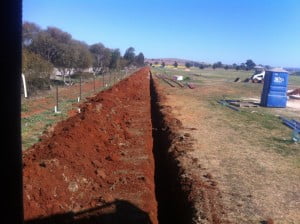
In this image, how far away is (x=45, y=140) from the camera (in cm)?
1077

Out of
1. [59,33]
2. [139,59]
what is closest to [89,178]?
[59,33]

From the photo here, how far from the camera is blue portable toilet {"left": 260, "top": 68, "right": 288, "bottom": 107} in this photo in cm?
2353

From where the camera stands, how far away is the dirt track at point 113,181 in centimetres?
694

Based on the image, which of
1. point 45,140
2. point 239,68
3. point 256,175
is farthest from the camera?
point 239,68

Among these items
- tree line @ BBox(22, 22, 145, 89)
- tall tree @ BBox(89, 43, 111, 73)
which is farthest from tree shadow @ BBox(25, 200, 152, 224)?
tall tree @ BBox(89, 43, 111, 73)

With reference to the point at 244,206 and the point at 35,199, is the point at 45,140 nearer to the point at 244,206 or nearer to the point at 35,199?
the point at 35,199

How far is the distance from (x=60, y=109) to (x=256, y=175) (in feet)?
35.1

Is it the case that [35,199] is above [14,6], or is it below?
below

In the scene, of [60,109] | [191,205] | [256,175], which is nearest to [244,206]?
[191,205]

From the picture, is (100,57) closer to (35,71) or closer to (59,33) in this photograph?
(59,33)

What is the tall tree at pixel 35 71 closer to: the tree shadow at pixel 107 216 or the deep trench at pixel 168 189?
the deep trench at pixel 168 189

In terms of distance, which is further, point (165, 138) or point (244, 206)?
point (165, 138)

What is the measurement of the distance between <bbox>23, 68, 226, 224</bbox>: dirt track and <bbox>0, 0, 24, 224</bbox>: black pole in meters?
5.17

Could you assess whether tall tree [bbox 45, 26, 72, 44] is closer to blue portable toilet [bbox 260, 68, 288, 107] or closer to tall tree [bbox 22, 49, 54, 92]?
tall tree [bbox 22, 49, 54, 92]
